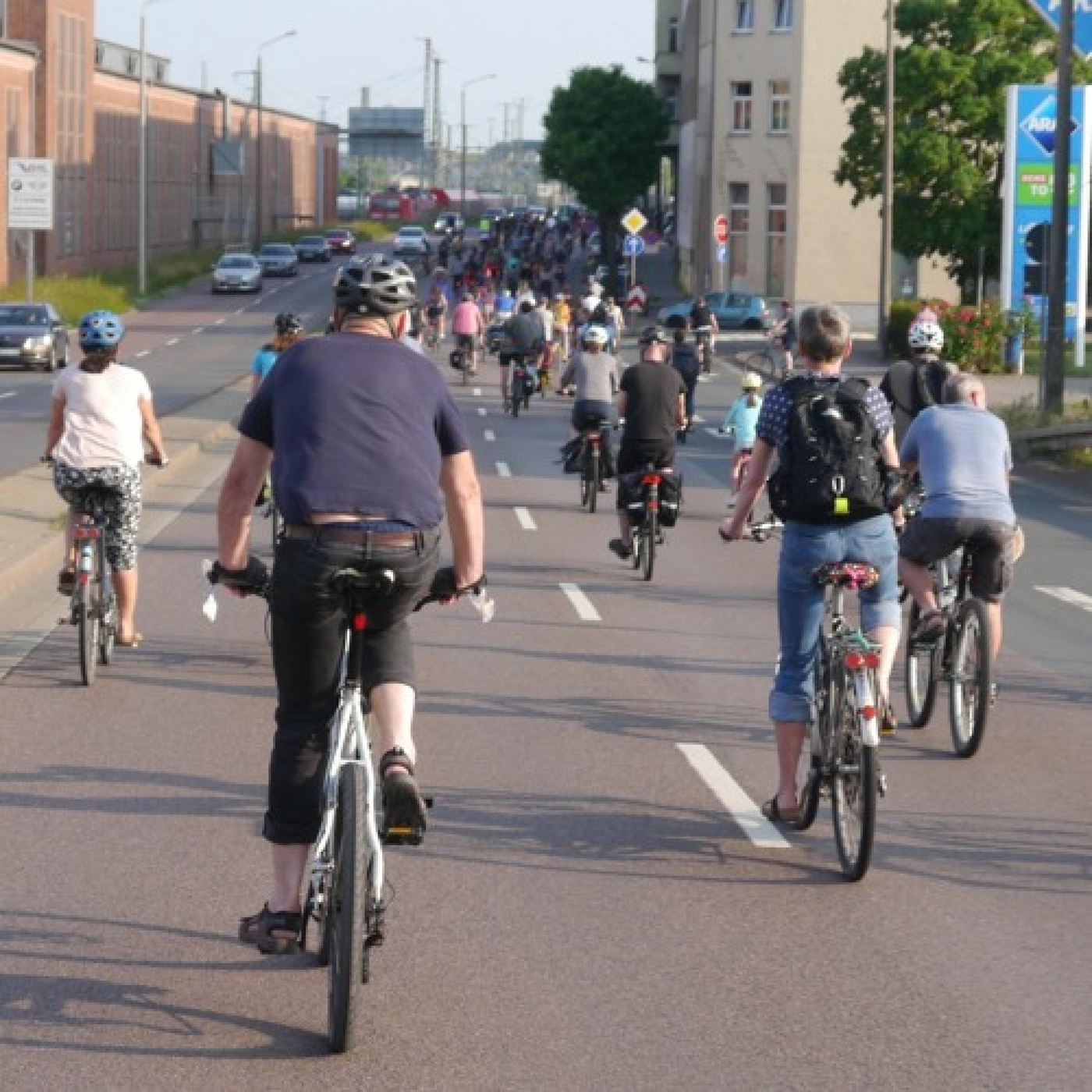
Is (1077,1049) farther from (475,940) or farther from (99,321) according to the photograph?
(99,321)

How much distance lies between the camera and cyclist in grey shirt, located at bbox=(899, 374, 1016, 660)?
10.9 meters

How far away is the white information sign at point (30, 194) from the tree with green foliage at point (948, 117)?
838 inches

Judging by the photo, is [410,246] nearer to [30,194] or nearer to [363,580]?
[30,194]

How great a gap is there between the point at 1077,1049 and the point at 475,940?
6.03 feet

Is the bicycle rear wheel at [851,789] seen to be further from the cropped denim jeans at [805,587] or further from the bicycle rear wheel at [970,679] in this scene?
the bicycle rear wheel at [970,679]

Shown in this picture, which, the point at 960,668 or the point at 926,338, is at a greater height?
the point at 926,338

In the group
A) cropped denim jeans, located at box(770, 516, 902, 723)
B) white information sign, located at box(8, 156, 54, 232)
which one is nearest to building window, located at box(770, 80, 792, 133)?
white information sign, located at box(8, 156, 54, 232)

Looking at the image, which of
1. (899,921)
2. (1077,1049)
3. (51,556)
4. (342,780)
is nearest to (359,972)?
(342,780)

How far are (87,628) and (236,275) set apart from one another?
81731 mm

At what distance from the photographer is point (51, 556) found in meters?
17.4

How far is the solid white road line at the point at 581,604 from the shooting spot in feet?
51.3

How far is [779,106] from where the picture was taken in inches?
3231

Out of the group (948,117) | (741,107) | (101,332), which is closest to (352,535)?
(101,332)

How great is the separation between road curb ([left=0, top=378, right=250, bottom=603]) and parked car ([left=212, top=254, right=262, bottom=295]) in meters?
55.9
